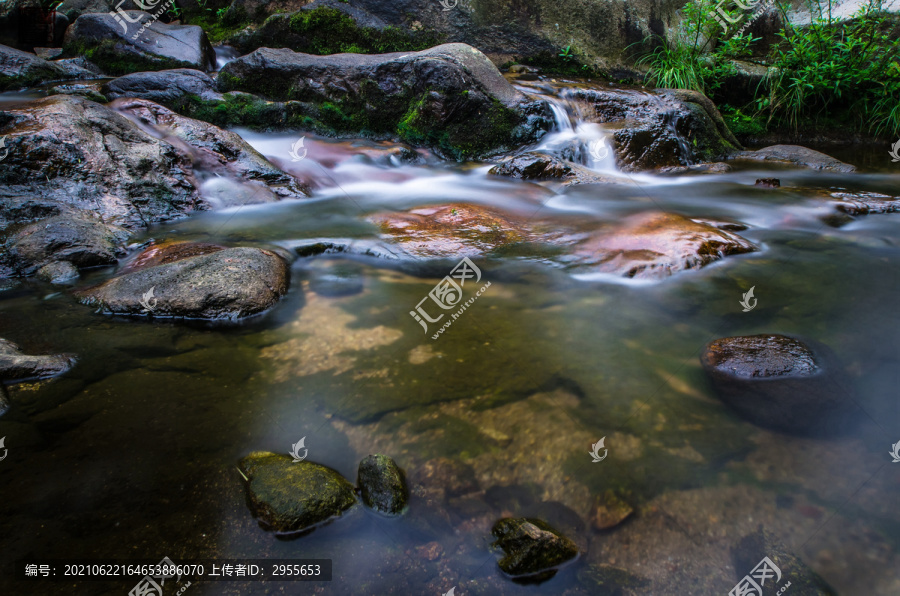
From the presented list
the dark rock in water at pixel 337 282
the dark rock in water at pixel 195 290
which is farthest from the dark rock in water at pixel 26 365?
the dark rock in water at pixel 337 282

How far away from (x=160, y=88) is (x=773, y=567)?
912 cm

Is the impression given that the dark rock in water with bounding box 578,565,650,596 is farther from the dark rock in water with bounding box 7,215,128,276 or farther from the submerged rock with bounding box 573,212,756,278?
the dark rock in water with bounding box 7,215,128,276

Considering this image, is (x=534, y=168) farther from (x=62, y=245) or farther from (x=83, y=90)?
(x=83, y=90)

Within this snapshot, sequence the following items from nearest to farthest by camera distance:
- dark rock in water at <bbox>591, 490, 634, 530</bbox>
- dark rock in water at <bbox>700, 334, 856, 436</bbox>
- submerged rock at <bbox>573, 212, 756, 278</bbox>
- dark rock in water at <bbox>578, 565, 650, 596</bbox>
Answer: dark rock in water at <bbox>578, 565, 650, 596</bbox>
dark rock in water at <bbox>591, 490, 634, 530</bbox>
dark rock in water at <bbox>700, 334, 856, 436</bbox>
submerged rock at <bbox>573, 212, 756, 278</bbox>

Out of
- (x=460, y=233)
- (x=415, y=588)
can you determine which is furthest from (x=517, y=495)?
(x=460, y=233)

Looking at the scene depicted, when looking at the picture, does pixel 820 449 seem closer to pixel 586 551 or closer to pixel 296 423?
pixel 586 551

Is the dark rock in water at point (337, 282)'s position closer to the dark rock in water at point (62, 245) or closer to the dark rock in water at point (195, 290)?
the dark rock in water at point (195, 290)

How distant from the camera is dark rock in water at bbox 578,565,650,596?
1.73m

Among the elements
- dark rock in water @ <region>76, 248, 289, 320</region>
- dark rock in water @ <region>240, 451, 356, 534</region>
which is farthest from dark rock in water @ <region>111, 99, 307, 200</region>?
dark rock in water @ <region>240, 451, 356, 534</region>

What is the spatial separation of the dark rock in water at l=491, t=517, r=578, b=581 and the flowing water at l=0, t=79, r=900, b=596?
5 centimetres

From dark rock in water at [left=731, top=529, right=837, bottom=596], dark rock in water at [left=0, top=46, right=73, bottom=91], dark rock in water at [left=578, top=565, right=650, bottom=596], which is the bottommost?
dark rock in water at [left=578, top=565, right=650, bottom=596]

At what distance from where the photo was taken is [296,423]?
8.13ft

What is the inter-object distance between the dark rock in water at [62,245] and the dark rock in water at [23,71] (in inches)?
226

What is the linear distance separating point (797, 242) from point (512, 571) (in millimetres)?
4753
